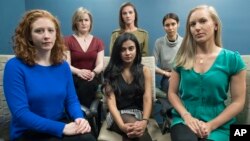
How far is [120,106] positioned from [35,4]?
2.23 meters

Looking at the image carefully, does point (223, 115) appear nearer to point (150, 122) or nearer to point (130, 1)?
point (150, 122)

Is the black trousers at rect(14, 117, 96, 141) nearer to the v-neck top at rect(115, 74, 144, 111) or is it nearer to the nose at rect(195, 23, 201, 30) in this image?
the v-neck top at rect(115, 74, 144, 111)

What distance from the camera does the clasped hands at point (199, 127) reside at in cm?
175

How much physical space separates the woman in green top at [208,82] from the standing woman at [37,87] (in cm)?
66

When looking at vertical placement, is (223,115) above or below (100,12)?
below

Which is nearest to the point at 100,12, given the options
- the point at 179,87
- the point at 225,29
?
the point at 225,29

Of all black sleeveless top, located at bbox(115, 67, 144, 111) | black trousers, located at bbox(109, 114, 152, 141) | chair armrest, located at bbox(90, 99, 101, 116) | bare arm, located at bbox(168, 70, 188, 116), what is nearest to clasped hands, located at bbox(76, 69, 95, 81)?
chair armrest, located at bbox(90, 99, 101, 116)

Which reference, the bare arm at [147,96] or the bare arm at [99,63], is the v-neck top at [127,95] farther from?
the bare arm at [99,63]

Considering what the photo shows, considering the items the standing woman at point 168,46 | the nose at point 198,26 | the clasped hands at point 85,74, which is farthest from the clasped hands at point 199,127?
the standing woman at point 168,46

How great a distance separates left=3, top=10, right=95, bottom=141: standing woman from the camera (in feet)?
5.56

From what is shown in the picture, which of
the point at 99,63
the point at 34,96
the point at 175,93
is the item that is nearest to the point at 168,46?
the point at 99,63

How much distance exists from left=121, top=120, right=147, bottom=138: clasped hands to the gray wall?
1.94 m

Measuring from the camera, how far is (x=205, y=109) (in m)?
1.88

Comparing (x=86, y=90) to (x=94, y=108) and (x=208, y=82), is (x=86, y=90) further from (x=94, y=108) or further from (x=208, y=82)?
(x=208, y=82)
